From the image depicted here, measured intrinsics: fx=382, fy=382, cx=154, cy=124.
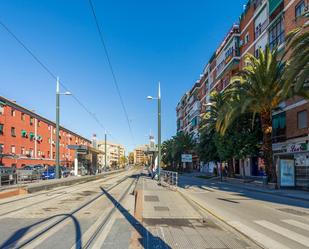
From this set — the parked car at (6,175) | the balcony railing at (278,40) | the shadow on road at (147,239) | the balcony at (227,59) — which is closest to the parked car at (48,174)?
the parked car at (6,175)

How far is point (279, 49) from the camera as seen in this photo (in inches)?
1409

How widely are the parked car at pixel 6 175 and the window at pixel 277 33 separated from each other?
25.6m

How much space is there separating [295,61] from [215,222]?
11203 millimetres

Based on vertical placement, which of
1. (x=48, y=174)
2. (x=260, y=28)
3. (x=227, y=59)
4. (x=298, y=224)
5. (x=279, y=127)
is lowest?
(x=48, y=174)

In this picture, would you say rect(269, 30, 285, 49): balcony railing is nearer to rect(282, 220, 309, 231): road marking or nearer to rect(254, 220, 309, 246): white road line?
rect(282, 220, 309, 231): road marking

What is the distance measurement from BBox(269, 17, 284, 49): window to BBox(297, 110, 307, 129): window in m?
7.28

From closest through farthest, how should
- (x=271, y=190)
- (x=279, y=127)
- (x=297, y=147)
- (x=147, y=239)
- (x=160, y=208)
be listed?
(x=147, y=239), (x=160, y=208), (x=271, y=190), (x=297, y=147), (x=279, y=127)

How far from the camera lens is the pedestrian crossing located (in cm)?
831

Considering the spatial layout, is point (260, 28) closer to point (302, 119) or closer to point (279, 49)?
point (279, 49)

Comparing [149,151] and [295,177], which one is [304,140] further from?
[149,151]

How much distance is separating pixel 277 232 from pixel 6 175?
2063cm

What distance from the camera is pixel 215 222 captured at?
1138cm

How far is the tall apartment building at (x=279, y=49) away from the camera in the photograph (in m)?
30.8

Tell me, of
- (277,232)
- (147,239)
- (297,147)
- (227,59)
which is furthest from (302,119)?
(147,239)
